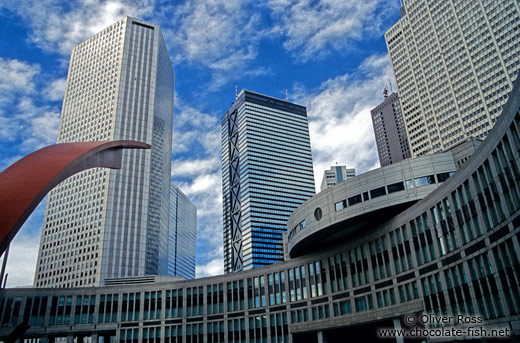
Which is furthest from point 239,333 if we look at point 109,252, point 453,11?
point 453,11

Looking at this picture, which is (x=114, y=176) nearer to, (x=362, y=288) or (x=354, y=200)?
(x=362, y=288)

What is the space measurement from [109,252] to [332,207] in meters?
112

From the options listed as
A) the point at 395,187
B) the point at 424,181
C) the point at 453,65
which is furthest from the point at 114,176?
the point at 453,65

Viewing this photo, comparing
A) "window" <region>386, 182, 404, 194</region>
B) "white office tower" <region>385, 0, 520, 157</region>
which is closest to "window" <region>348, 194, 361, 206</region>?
"window" <region>386, 182, 404, 194</region>

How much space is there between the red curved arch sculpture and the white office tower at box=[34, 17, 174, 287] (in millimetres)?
114031

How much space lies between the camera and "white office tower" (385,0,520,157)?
142500mm

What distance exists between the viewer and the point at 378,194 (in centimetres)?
5347

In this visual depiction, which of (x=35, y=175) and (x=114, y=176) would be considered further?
(x=114, y=176)

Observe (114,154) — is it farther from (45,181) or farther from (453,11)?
(453,11)

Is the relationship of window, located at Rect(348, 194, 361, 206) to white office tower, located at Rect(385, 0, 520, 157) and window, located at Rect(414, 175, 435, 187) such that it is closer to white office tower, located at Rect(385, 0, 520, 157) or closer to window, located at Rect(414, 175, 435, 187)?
window, located at Rect(414, 175, 435, 187)

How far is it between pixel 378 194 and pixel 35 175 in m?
39.0

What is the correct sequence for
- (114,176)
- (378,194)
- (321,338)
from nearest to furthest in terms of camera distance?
1. (378,194)
2. (321,338)
3. (114,176)

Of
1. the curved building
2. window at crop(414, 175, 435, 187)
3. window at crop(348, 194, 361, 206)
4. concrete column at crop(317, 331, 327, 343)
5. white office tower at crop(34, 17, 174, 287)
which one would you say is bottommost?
concrete column at crop(317, 331, 327, 343)

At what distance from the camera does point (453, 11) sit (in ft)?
523
